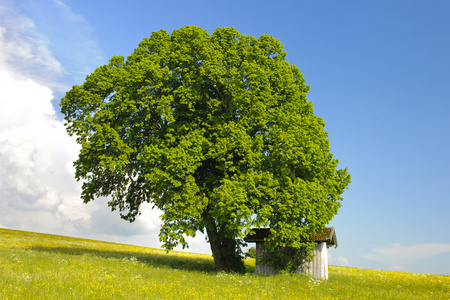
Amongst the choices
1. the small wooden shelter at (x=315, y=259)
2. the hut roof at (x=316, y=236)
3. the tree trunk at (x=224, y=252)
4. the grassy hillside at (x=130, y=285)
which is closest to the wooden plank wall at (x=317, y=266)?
the small wooden shelter at (x=315, y=259)

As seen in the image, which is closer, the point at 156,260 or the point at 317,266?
the point at 317,266

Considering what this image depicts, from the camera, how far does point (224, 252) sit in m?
27.6

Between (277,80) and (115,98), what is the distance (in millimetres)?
13449

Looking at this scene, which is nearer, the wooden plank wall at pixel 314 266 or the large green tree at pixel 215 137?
the large green tree at pixel 215 137

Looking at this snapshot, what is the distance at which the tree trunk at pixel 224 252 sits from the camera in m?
27.6

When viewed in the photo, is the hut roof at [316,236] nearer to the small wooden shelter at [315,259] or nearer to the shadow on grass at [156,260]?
the small wooden shelter at [315,259]

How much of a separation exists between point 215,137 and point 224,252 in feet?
31.2

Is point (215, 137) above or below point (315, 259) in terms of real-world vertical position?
above

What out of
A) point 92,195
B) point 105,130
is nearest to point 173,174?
point 105,130

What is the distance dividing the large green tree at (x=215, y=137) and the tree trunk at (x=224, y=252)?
0.29ft

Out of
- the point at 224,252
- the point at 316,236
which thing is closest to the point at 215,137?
the point at 224,252

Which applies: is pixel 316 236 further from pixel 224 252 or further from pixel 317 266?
pixel 224 252

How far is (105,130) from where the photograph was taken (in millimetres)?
25906

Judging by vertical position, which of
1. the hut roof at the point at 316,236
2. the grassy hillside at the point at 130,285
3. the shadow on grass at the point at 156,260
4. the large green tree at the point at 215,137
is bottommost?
the shadow on grass at the point at 156,260
